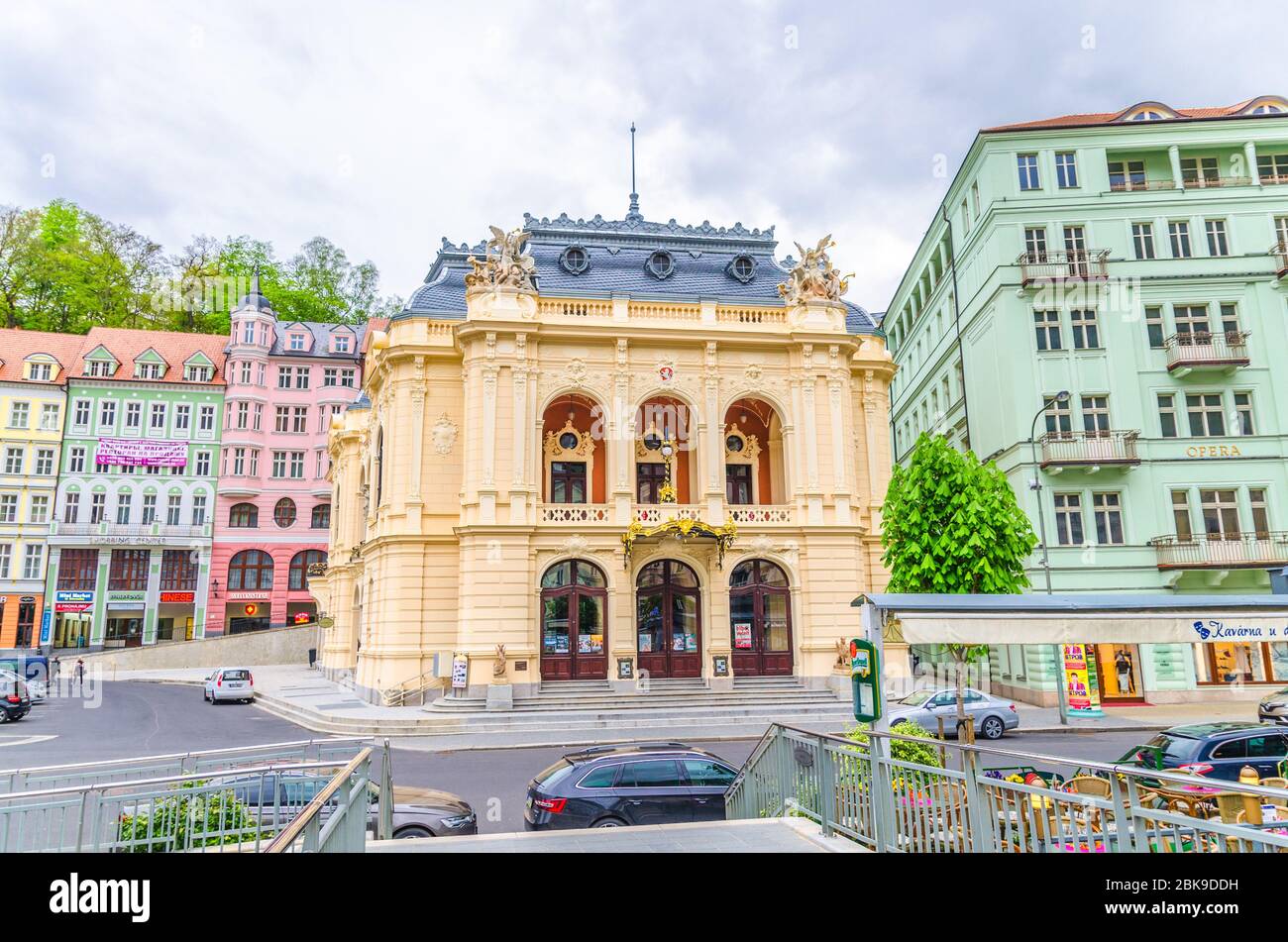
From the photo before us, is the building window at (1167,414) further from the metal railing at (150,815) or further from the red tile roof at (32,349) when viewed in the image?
the red tile roof at (32,349)

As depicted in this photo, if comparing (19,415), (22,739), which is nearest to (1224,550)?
(22,739)

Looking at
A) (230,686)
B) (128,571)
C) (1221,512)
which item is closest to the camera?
(1221,512)

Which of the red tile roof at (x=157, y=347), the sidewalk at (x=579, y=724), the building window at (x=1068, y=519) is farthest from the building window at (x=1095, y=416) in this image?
the red tile roof at (x=157, y=347)

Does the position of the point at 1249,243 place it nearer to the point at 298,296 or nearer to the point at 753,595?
the point at 753,595

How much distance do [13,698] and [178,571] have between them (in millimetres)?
29494

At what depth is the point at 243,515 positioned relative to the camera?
2248 inches

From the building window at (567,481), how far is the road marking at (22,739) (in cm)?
1765

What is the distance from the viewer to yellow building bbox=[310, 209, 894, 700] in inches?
1105

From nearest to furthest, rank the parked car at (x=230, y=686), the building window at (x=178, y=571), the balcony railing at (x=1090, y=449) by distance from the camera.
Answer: the balcony railing at (x=1090, y=449), the parked car at (x=230, y=686), the building window at (x=178, y=571)

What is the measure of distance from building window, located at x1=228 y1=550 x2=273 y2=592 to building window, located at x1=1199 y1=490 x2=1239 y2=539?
182 ft

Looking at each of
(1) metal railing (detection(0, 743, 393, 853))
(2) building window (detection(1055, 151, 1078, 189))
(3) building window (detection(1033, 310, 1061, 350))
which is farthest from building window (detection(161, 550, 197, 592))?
(2) building window (detection(1055, 151, 1078, 189))

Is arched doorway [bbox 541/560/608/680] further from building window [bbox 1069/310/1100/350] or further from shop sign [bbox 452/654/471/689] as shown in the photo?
building window [bbox 1069/310/1100/350]

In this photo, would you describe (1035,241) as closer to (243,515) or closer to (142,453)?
(243,515)

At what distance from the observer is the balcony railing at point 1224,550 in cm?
2831
